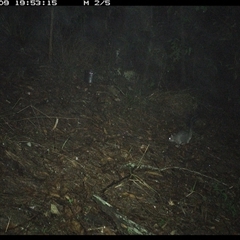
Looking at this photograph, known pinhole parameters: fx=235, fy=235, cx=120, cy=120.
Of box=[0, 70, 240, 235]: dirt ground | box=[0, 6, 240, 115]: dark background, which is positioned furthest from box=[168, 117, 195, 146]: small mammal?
box=[0, 6, 240, 115]: dark background

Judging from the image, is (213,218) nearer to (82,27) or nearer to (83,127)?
(83,127)

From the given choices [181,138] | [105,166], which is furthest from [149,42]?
[105,166]

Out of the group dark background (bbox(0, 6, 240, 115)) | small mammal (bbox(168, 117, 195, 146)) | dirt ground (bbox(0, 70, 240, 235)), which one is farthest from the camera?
dark background (bbox(0, 6, 240, 115))

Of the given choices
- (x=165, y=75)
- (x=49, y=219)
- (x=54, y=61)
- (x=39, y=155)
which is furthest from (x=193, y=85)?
(x=49, y=219)

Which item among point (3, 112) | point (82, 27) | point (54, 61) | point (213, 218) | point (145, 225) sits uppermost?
point (82, 27)

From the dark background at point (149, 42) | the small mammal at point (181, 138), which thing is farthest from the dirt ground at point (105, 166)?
the dark background at point (149, 42)

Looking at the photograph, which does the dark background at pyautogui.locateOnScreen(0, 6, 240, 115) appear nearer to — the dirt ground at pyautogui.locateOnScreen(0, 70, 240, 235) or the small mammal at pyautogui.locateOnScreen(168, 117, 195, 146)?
the dirt ground at pyautogui.locateOnScreen(0, 70, 240, 235)

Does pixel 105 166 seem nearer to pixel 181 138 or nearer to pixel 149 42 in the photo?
pixel 181 138

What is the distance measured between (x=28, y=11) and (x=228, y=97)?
6127 mm

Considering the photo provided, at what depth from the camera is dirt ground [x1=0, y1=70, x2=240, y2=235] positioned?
264 centimetres

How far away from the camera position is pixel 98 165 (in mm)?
3502

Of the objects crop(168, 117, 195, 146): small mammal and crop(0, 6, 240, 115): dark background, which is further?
crop(0, 6, 240, 115): dark background

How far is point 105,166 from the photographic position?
3521 millimetres

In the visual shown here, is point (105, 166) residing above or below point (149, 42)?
below
